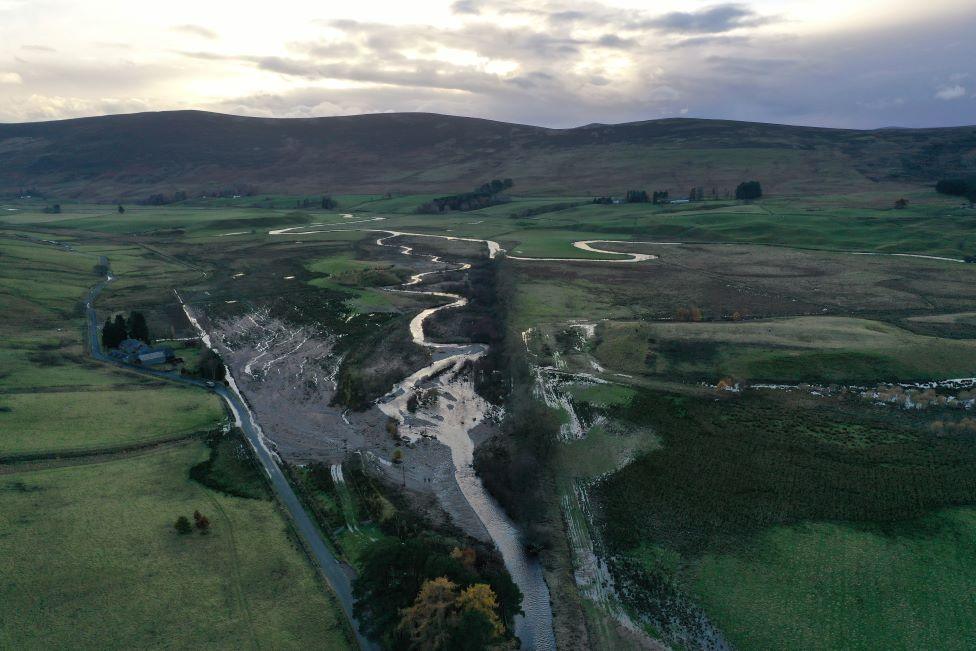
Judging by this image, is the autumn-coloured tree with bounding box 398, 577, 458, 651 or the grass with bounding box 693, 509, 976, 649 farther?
the grass with bounding box 693, 509, 976, 649

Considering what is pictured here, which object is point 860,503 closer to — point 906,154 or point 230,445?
point 230,445

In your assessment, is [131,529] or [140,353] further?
[140,353]

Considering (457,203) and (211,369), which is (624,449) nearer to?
(211,369)

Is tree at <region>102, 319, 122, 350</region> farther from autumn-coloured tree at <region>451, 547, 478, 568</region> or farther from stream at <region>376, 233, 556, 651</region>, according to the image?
autumn-coloured tree at <region>451, 547, 478, 568</region>

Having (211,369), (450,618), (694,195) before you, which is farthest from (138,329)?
(694,195)

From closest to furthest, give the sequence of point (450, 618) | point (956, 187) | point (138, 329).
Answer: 1. point (450, 618)
2. point (138, 329)
3. point (956, 187)

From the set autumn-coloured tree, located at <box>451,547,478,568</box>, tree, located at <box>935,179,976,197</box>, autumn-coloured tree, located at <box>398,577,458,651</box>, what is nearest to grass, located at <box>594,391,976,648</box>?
autumn-coloured tree, located at <box>451,547,478,568</box>

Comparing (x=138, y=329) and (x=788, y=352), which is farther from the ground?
(x=788, y=352)
